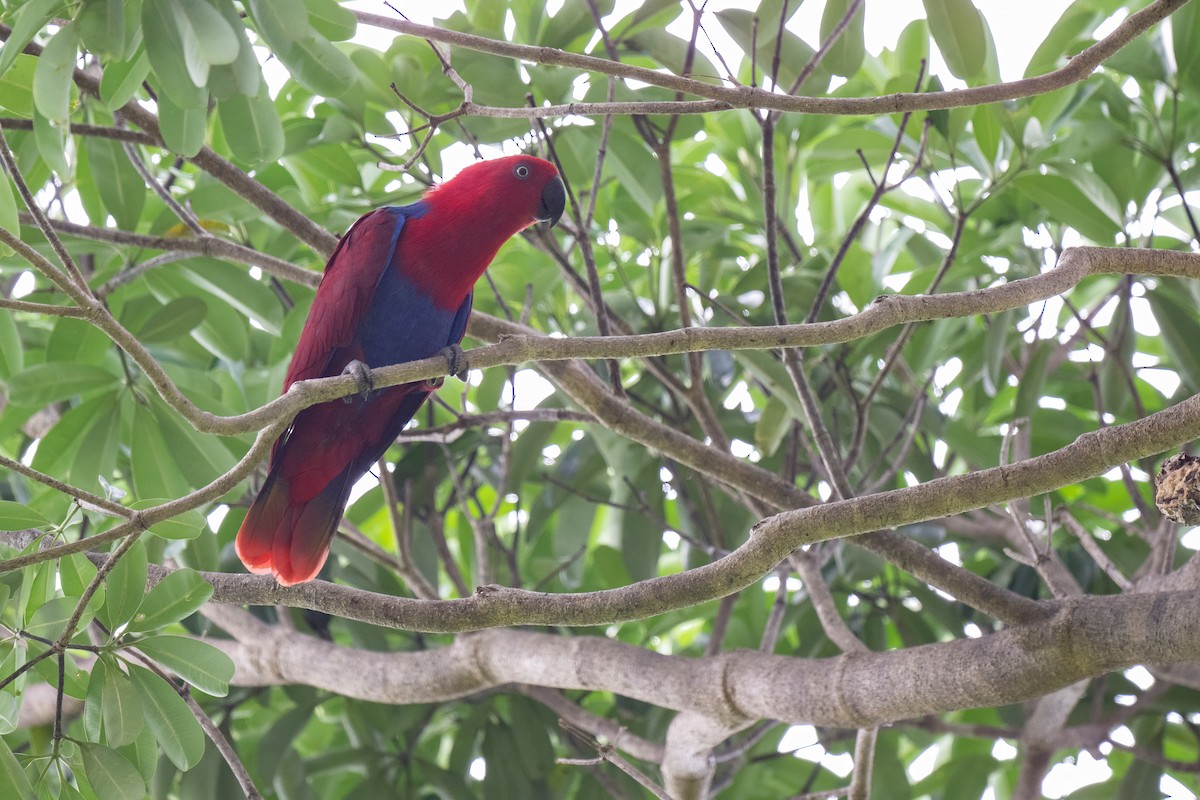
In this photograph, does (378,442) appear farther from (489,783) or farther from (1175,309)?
(1175,309)

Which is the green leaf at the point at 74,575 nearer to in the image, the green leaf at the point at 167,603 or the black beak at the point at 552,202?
the green leaf at the point at 167,603

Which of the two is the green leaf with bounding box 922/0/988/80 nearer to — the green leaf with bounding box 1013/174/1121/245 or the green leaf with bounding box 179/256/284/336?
the green leaf with bounding box 1013/174/1121/245

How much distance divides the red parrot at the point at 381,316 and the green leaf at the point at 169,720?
2.30 feet

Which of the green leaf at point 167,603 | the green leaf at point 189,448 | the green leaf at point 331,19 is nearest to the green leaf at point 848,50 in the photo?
the green leaf at point 331,19

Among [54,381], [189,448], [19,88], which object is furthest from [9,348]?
[19,88]

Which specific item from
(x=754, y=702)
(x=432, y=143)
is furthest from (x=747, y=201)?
(x=754, y=702)

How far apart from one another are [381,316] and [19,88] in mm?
995

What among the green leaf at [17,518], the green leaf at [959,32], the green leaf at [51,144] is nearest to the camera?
the green leaf at [17,518]

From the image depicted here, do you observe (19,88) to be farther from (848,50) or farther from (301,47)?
(848,50)

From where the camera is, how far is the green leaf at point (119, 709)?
1855 millimetres

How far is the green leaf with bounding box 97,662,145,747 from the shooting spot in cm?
186

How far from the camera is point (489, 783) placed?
3416 mm

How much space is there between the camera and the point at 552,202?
2971mm

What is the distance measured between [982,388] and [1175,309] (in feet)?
2.23
